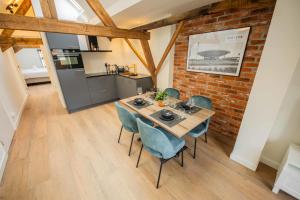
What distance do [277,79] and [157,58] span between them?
97.9 inches

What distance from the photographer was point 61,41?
9.68 ft

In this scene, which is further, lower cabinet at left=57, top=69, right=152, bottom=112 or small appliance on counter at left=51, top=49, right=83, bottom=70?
lower cabinet at left=57, top=69, right=152, bottom=112

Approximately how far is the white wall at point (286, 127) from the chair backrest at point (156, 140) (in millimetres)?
1463

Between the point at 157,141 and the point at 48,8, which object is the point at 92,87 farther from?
the point at 157,141

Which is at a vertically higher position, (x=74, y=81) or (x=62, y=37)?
(x=62, y=37)

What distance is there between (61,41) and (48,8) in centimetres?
144

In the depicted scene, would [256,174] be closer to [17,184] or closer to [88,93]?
[17,184]

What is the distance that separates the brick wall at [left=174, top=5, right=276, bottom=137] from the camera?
173 centimetres

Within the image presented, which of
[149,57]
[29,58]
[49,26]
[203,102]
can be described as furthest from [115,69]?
[29,58]

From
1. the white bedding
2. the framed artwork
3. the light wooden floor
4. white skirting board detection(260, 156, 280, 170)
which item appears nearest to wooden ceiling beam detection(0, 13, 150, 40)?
the framed artwork

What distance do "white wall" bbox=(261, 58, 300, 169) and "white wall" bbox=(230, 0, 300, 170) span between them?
10.5 inches

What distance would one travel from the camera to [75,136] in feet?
8.20

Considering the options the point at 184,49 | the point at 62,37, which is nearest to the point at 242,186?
the point at 184,49

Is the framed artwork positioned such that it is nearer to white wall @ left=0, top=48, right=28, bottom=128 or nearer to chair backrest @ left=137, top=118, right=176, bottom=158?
chair backrest @ left=137, top=118, right=176, bottom=158
